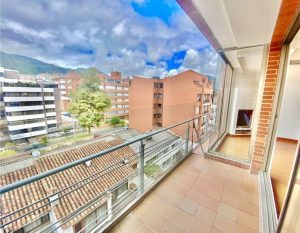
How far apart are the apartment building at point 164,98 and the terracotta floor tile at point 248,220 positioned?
88.8 inches

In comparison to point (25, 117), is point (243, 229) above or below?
below

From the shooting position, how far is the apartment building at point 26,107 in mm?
2277

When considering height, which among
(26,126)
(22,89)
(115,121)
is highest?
(22,89)

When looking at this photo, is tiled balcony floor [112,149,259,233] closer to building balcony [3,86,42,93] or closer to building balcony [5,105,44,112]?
building balcony [5,105,44,112]

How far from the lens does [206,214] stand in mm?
1339

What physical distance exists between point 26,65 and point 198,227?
3494 millimetres

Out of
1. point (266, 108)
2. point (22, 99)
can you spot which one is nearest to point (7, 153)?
point (22, 99)

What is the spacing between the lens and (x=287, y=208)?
81 cm

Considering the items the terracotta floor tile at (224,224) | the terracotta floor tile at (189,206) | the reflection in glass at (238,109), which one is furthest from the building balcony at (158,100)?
the terracotta floor tile at (224,224)

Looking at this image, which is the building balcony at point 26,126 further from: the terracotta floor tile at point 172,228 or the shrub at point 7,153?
the terracotta floor tile at point 172,228

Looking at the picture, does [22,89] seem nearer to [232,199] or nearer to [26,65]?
[26,65]

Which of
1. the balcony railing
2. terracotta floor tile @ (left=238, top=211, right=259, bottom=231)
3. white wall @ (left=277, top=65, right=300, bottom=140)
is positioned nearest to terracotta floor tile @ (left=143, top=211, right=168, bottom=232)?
the balcony railing

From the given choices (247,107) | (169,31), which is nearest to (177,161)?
(247,107)

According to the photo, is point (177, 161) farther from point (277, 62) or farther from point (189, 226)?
point (277, 62)
